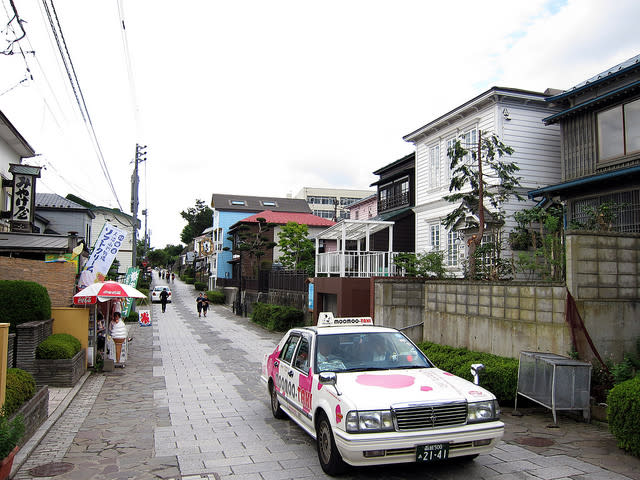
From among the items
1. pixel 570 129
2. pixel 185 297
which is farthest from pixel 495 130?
pixel 185 297

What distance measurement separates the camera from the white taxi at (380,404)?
5000mm

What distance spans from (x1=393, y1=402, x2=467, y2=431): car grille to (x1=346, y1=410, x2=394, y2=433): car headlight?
102 mm

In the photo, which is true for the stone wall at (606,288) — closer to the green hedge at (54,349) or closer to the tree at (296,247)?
the green hedge at (54,349)

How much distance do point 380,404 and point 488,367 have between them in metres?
4.19

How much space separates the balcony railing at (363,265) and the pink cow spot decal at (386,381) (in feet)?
33.4

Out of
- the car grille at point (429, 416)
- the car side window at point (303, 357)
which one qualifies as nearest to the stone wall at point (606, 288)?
the car grille at point (429, 416)

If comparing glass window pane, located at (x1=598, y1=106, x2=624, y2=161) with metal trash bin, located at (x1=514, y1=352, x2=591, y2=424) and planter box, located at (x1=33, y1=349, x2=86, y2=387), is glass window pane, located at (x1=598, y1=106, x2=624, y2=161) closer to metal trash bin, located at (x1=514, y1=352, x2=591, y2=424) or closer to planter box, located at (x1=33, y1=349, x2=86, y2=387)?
metal trash bin, located at (x1=514, y1=352, x2=591, y2=424)

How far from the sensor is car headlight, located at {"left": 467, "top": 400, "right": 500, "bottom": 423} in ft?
17.5

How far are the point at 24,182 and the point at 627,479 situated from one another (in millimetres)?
18049

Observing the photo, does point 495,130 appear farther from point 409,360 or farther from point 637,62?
point 409,360

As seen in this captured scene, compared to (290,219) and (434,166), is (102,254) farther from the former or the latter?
(290,219)

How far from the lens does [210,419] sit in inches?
321

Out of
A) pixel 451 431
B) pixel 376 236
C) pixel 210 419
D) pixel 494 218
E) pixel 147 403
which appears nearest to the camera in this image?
pixel 451 431

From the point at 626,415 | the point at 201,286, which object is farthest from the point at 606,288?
the point at 201,286
